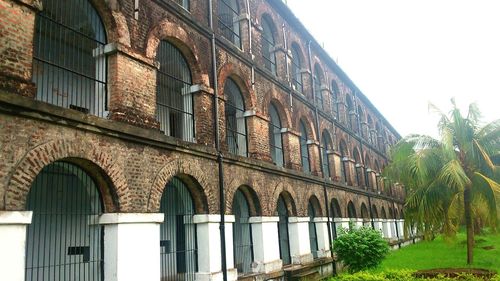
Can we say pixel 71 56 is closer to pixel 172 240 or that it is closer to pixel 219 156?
pixel 219 156

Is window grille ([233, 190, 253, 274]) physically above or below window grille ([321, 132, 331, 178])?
below

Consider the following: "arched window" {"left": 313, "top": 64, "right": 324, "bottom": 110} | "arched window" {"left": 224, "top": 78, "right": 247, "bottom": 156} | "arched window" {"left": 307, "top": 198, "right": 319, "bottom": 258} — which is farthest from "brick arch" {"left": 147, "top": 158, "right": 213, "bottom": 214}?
"arched window" {"left": 313, "top": 64, "right": 324, "bottom": 110}

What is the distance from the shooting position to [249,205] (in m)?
13.4

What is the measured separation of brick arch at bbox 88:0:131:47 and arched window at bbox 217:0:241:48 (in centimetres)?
583

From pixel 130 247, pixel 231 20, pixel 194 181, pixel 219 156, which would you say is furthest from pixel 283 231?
pixel 130 247

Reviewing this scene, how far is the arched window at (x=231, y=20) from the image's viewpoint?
581 inches

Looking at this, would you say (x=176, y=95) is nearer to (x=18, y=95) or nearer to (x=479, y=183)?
(x=18, y=95)

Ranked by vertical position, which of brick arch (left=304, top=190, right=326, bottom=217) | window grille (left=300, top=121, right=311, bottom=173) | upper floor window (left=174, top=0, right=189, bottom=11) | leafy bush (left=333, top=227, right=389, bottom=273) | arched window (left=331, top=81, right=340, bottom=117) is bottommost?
leafy bush (left=333, top=227, right=389, bottom=273)

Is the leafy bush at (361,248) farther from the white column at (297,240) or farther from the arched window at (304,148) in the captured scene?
the arched window at (304,148)

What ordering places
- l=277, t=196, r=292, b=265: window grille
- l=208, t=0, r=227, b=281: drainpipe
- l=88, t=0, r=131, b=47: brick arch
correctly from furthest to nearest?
1. l=277, t=196, r=292, b=265: window grille
2. l=208, t=0, r=227, b=281: drainpipe
3. l=88, t=0, r=131, b=47: brick arch

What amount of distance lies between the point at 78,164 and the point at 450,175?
1192 cm

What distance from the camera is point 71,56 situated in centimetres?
1102

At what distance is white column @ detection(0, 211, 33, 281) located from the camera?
19.3 feet

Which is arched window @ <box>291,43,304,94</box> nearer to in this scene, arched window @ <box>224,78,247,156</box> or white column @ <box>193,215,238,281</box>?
arched window @ <box>224,78,247,156</box>
